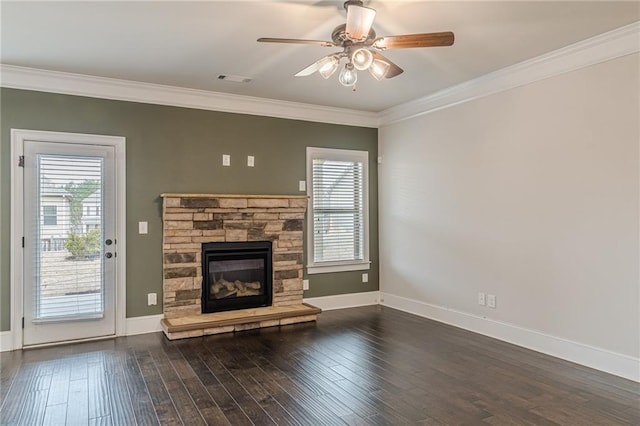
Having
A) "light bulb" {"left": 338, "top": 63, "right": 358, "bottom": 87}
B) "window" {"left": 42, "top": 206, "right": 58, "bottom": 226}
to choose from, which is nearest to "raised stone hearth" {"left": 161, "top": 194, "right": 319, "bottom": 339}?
"window" {"left": 42, "top": 206, "right": 58, "bottom": 226}

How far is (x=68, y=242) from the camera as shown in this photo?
4344 mm

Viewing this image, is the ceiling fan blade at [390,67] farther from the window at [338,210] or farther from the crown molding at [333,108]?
the window at [338,210]

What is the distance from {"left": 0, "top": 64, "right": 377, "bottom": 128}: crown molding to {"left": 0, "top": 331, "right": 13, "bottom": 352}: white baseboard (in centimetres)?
236

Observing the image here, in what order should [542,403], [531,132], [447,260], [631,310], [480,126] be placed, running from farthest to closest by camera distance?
[447,260]
[480,126]
[531,132]
[631,310]
[542,403]

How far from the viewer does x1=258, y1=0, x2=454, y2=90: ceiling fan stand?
264 cm

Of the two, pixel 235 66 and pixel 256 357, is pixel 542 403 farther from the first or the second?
pixel 235 66

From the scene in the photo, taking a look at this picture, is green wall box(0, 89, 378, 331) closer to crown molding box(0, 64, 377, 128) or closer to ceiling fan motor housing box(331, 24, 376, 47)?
crown molding box(0, 64, 377, 128)

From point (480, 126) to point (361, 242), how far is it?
90.5 inches

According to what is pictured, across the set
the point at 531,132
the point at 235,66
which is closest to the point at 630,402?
the point at 531,132

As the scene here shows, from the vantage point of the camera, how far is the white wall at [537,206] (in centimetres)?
343

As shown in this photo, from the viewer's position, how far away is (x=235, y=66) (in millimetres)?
4148

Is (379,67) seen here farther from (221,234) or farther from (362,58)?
(221,234)

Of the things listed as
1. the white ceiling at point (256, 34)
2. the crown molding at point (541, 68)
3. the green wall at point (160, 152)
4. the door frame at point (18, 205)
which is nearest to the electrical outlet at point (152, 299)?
the green wall at point (160, 152)

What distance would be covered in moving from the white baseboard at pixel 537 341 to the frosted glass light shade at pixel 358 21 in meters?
3.12
